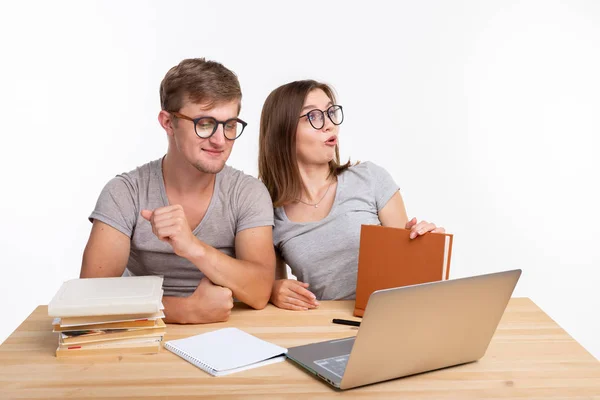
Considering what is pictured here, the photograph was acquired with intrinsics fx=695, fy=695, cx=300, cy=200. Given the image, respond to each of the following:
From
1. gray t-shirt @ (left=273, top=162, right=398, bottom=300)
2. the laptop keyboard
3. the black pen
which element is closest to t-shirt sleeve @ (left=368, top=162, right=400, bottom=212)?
gray t-shirt @ (left=273, top=162, right=398, bottom=300)

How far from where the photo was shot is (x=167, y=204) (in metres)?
2.44

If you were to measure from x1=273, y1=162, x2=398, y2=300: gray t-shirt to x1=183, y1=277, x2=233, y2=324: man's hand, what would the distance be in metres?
0.62

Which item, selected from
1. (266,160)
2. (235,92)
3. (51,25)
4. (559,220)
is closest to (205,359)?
(235,92)

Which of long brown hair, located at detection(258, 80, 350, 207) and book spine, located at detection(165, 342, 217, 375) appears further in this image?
long brown hair, located at detection(258, 80, 350, 207)

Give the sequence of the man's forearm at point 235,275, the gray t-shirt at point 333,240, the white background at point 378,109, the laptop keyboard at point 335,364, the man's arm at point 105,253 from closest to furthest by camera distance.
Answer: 1. the laptop keyboard at point 335,364
2. the man's forearm at point 235,275
3. the man's arm at point 105,253
4. the gray t-shirt at point 333,240
5. the white background at point 378,109

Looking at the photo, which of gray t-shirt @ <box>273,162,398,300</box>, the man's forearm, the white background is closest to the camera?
the man's forearm

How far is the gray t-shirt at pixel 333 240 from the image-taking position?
264 centimetres

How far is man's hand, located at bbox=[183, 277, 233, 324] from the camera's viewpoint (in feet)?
6.68

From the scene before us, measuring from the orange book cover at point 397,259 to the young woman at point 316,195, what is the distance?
1.40 ft

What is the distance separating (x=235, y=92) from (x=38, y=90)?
8.01 ft

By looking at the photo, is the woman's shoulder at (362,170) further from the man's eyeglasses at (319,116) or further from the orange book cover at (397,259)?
the orange book cover at (397,259)

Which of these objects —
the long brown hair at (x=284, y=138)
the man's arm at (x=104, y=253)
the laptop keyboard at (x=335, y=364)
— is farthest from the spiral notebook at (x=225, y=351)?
the long brown hair at (x=284, y=138)

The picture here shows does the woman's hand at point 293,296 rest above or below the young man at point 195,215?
below

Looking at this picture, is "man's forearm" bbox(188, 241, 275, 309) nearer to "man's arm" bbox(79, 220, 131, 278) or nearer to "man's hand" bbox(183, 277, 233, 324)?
"man's hand" bbox(183, 277, 233, 324)
